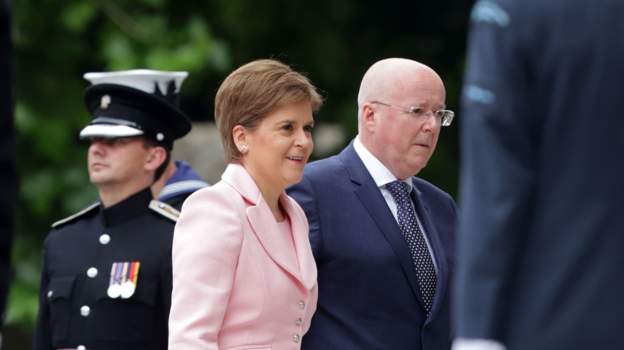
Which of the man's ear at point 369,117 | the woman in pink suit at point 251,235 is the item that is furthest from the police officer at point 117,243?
the woman in pink suit at point 251,235

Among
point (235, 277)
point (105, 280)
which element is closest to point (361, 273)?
point (235, 277)

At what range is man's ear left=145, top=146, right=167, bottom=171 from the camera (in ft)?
17.7

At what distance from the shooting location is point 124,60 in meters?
8.72

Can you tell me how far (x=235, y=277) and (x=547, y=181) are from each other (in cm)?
134

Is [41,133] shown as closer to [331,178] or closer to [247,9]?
[247,9]

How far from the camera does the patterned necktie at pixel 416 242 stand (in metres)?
4.68

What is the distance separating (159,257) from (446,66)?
514 centimetres

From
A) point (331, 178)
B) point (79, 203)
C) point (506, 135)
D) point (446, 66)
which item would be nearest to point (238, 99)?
point (331, 178)

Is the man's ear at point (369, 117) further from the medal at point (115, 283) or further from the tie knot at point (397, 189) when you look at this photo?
the medal at point (115, 283)

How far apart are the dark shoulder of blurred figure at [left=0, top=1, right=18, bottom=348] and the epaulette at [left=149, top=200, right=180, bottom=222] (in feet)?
7.46

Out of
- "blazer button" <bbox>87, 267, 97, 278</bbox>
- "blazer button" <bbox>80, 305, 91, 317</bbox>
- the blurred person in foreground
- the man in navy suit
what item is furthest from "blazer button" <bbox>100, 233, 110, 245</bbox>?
the blurred person in foreground

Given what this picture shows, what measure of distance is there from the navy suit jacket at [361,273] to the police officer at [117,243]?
2.31 ft

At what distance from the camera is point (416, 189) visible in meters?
4.94

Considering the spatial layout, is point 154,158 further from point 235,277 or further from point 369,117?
point 235,277
